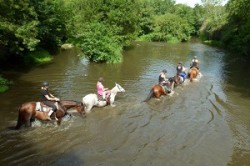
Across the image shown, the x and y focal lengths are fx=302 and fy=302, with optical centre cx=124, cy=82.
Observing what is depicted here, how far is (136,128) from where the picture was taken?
14.3 m

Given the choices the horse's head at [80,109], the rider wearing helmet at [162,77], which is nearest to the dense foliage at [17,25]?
the horse's head at [80,109]

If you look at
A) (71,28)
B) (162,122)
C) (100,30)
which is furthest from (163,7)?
(162,122)

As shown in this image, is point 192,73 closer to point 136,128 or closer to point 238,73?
point 238,73

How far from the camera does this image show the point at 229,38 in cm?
5162

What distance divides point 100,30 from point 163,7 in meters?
87.8

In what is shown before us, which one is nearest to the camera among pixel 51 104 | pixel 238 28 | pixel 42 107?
pixel 42 107

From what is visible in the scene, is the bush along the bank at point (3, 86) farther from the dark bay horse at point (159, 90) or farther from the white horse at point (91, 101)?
the dark bay horse at point (159, 90)

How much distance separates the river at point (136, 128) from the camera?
11.3 m

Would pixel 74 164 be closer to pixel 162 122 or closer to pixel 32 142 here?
pixel 32 142

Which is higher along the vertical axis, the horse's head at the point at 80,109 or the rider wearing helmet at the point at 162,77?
the rider wearing helmet at the point at 162,77

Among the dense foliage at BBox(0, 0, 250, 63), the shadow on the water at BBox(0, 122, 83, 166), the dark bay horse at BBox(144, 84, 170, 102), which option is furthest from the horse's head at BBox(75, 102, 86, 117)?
the dense foliage at BBox(0, 0, 250, 63)

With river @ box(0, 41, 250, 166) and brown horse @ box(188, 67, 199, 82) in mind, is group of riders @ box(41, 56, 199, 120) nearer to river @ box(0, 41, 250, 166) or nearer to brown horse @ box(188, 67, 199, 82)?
river @ box(0, 41, 250, 166)

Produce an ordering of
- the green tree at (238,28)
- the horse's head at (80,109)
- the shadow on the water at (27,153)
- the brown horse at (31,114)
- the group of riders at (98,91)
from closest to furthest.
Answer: the shadow on the water at (27,153)
the brown horse at (31,114)
the group of riders at (98,91)
the horse's head at (80,109)
the green tree at (238,28)

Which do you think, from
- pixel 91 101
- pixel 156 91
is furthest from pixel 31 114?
pixel 156 91
